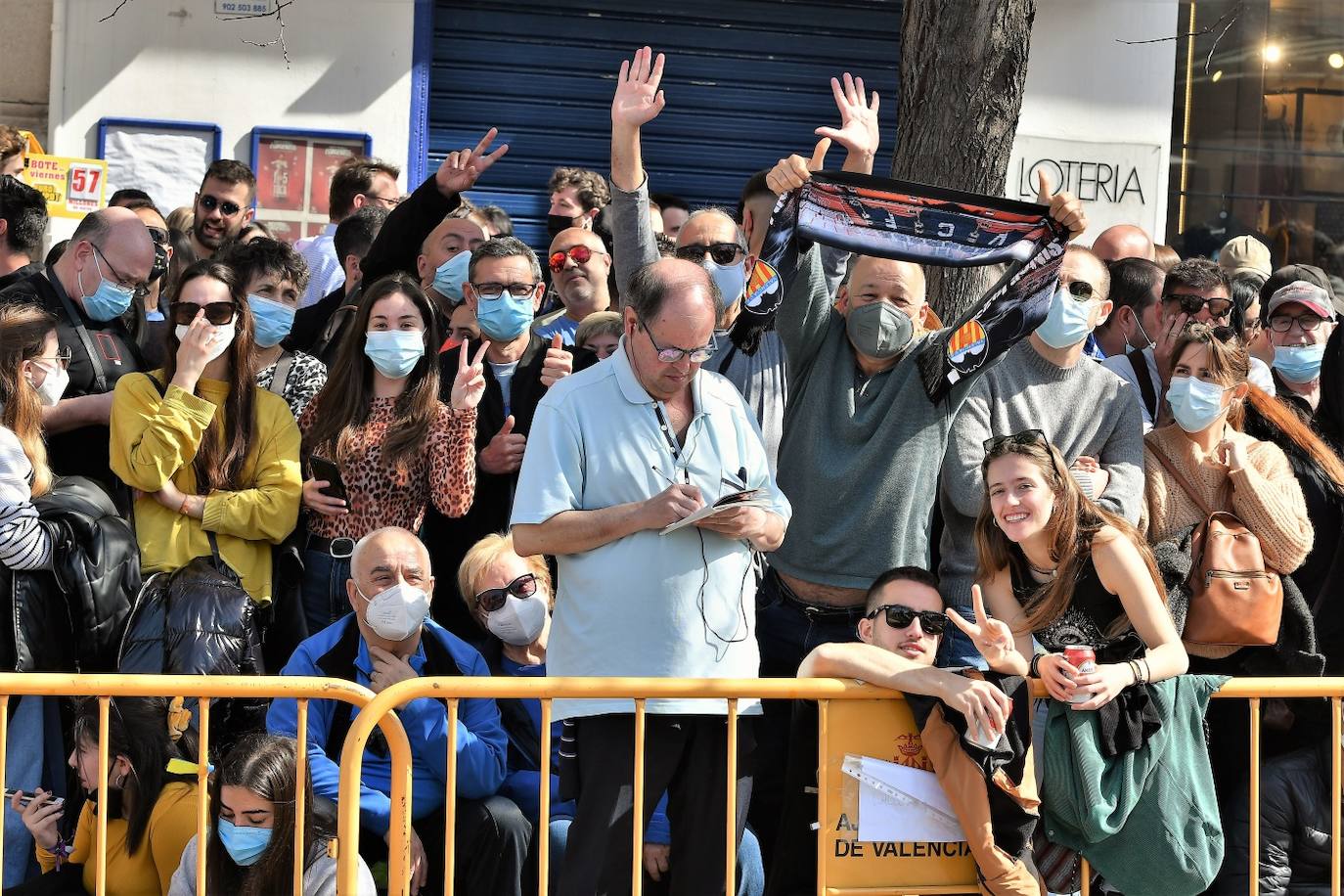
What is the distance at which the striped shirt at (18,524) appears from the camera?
17.1ft

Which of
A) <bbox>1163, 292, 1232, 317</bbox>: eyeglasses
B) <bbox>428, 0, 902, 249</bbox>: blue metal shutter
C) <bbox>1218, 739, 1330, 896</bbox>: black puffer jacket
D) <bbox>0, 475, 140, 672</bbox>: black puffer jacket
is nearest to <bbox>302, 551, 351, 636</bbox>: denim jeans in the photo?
<bbox>0, 475, 140, 672</bbox>: black puffer jacket

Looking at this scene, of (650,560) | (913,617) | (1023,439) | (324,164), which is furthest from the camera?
(324,164)

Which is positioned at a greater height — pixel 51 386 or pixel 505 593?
pixel 51 386

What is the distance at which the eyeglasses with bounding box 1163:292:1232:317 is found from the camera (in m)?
6.62

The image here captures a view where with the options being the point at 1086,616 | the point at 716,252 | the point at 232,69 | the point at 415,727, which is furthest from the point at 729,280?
the point at 232,69

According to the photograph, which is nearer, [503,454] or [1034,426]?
[1034,426]

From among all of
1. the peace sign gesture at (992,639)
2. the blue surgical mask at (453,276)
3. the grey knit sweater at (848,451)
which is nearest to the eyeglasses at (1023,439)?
the grey knit sweater at (848,451)

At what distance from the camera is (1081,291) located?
564 cm

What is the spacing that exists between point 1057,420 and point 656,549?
174 centimetres

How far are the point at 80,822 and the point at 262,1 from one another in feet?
21.5

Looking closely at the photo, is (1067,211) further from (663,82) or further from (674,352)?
(663,82)

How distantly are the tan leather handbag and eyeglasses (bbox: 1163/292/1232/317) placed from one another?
151cm

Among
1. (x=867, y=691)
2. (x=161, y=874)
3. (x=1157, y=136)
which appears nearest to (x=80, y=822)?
(x=161, y=874)

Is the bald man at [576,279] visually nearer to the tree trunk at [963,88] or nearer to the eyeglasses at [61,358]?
the tree trunk at [963,88]
